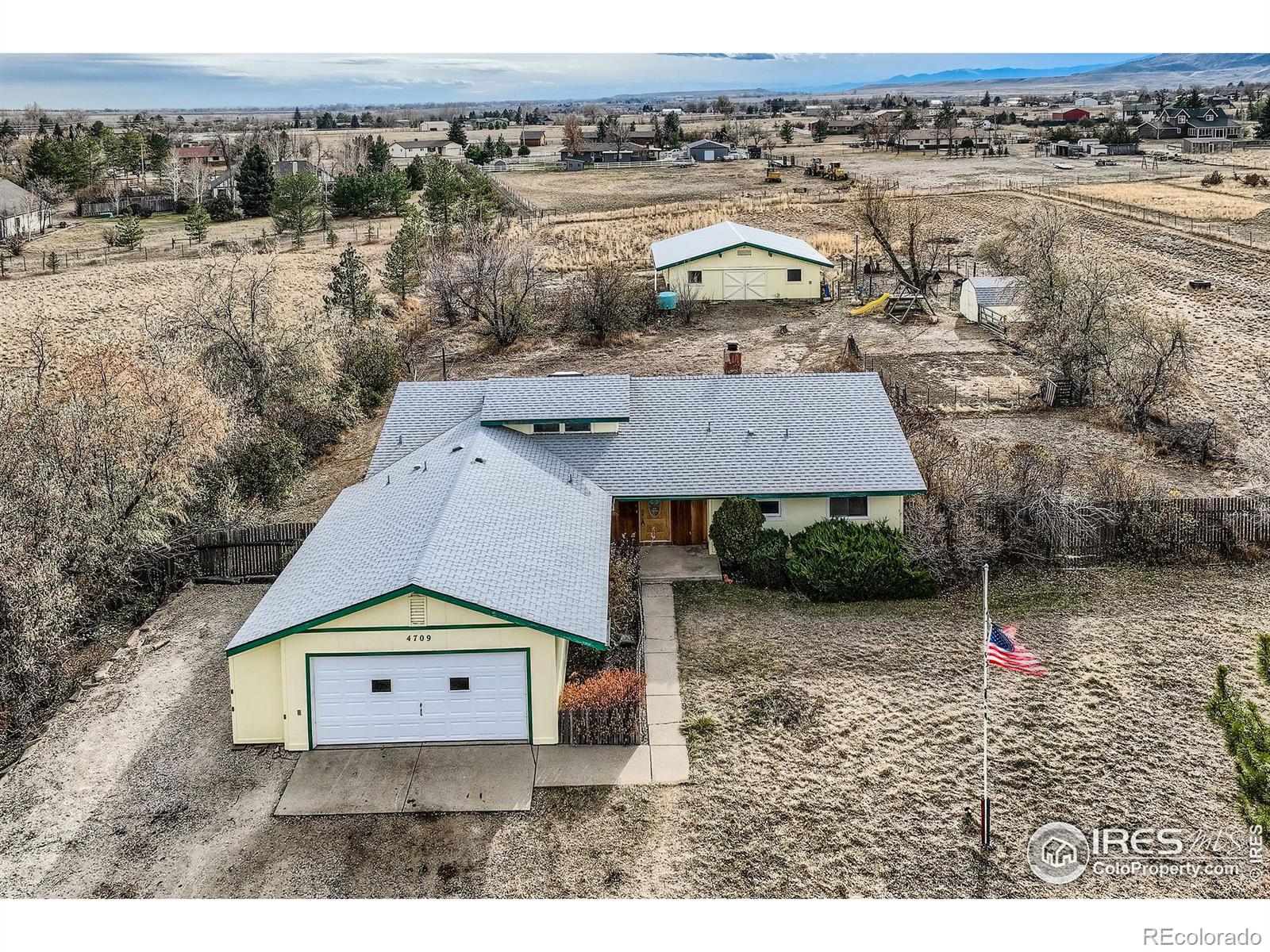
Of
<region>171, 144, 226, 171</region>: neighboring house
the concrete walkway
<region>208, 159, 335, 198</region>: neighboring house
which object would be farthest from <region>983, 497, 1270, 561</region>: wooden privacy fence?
<region>171, 144, 226, 171</region>: neighboring house

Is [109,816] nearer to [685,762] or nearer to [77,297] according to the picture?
[685,762]

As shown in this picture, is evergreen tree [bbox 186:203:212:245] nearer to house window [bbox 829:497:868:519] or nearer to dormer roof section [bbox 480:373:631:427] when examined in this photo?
dormer roof section [bbox 480:373:631:427]

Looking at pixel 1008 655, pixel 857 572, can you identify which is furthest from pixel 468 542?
pixel 1008 655

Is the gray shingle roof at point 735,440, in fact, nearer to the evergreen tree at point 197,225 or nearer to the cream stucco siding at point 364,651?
the cream stucco siding at point 364,651

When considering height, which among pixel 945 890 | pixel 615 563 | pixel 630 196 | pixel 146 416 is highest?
pixel 630 196
